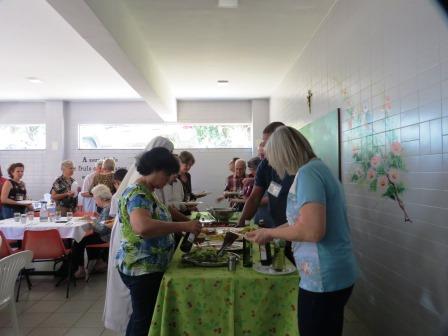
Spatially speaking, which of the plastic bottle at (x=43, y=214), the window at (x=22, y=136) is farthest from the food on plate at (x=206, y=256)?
the window at (x=22, y=136)

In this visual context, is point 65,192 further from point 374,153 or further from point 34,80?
point 374,153

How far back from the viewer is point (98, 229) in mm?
3820

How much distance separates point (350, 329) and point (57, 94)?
6.85m

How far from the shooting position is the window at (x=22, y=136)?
8172 millimetres

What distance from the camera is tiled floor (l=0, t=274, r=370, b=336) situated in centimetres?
296

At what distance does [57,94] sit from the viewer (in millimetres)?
7457

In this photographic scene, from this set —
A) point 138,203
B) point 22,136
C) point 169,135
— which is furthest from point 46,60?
point 138,203

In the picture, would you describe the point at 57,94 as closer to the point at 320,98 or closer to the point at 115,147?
the point at 115,147

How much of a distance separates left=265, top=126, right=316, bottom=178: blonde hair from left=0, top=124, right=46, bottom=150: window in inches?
308

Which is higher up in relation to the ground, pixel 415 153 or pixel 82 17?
pixel 82 17

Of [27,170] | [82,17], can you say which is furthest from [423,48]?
[27,170]

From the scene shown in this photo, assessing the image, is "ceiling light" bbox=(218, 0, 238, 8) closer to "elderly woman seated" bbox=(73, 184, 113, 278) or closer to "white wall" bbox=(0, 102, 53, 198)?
"elderly woman seated" bbox=(73, 184, 113, 278)

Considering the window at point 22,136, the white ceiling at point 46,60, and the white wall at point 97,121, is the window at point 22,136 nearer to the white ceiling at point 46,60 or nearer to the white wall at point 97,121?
the white wall at point 97,121

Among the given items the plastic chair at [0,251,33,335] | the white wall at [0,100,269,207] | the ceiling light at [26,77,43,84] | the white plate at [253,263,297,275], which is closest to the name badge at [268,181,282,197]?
the white plate at [253,263,297,275]
